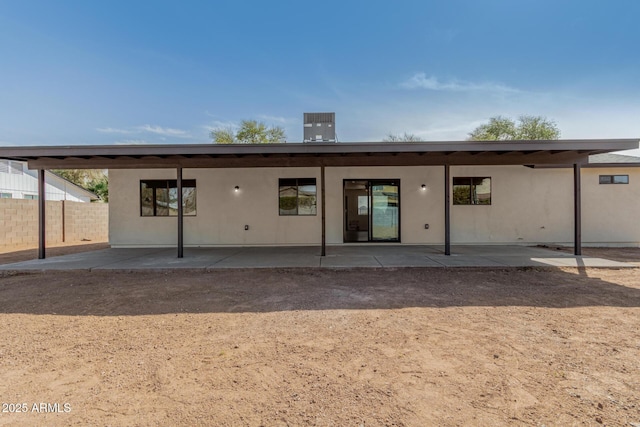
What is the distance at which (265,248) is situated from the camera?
9.25 meters

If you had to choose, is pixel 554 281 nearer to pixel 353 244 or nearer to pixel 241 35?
pixel 353 244

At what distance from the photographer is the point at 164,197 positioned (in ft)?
31.7

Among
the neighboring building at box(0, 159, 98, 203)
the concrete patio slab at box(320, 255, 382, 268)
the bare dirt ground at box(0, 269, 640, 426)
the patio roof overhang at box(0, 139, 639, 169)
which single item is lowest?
the bare dirt ground at box(0, 269, 640, 426)

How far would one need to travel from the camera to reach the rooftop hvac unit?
9.16 metres

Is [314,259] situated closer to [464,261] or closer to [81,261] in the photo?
[464,261]

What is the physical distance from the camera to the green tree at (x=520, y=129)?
2347cm

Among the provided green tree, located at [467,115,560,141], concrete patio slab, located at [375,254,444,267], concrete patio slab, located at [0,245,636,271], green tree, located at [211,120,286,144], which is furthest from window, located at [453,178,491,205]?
green tree, located at [211,120,286,144]

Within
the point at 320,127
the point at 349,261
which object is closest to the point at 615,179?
the point at 349,261

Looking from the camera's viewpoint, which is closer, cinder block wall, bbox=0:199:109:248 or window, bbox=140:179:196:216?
window, bbox=140:179:196:216

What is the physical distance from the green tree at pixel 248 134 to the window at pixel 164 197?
722 inches

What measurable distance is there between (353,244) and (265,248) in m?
2.77

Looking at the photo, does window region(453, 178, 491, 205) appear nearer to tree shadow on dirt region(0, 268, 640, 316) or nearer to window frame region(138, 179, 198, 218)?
tree shadow on dirt region(0, 268, 640, 316)

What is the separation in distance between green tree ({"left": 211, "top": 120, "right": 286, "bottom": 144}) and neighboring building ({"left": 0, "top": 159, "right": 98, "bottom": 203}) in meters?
11.7

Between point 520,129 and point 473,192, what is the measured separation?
19.9 meters
